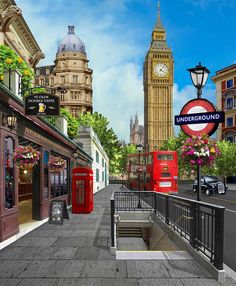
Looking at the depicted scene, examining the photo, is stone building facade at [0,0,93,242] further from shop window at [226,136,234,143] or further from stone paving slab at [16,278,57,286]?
shop window at [226,136,234,143]

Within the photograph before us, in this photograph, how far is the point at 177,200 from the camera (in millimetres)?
10664

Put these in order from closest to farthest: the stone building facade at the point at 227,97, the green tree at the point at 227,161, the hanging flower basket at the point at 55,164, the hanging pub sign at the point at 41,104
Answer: the hanging pub sign at the point at 41,104 → the hanging flower basket at the point at 55,164 → the green tree at the point at 227,161 → the stone building facade at the point at 227,97

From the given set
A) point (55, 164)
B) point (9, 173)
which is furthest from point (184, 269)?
point (55, 164)

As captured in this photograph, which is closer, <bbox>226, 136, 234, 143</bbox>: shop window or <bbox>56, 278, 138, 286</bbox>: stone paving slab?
<bbox>56, 278, 138, 286</bbox>: stone paving slab

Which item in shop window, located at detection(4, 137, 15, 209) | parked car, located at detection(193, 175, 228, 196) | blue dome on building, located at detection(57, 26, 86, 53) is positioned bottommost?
parked car, located at detection(193, 175, 228, 196)

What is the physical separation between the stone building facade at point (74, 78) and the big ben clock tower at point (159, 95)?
53.0m

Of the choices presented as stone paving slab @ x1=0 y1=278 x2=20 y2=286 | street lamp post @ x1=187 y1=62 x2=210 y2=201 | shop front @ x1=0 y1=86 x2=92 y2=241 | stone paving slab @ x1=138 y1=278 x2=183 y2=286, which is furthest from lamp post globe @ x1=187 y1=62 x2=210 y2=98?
stone paving slab @ x1=0 y1=278 x2=20 y2=286

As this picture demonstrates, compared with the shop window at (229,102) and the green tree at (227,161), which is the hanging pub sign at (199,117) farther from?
the shop window at (229,102)

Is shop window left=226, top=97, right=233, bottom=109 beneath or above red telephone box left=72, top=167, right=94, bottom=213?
above

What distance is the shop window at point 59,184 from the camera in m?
17.0

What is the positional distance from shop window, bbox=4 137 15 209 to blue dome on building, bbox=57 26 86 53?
96.2m

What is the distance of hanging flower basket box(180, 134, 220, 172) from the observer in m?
8.63

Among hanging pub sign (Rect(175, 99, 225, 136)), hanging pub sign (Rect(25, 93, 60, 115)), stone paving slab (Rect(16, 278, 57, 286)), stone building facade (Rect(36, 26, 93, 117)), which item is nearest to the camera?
stone paving slab (Rect(16, 278, 57, 286))

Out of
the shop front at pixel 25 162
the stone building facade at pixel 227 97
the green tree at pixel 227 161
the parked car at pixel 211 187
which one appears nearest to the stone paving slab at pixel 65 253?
the shop front at pixel 25 162
